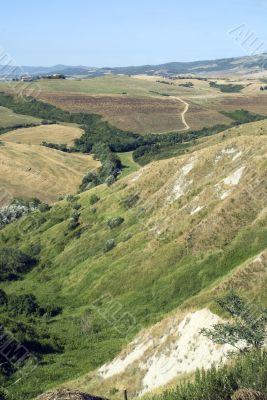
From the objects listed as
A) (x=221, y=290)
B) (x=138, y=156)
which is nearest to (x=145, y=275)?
(x=221, y=290)

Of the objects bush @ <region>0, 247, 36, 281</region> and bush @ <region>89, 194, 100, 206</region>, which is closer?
bush @ <region>0, 247, 36, 281</region>

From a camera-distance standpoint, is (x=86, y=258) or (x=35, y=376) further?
(x=86, y=258)

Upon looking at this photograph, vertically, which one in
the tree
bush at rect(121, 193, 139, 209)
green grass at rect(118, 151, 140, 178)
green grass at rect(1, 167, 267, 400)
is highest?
the tree

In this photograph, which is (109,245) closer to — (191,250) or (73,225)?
(73,225)

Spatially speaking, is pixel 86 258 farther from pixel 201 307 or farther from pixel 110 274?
pixel 201 307

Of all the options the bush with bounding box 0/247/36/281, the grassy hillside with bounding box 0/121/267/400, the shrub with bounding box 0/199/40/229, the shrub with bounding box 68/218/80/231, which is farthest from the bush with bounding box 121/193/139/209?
the shrub with bounding box 0/199/40/229

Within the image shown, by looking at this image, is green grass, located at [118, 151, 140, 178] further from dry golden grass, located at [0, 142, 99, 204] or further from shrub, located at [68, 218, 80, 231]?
shrub, located at [68, 218, 80, 231]

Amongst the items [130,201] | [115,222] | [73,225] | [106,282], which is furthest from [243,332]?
[73,225]

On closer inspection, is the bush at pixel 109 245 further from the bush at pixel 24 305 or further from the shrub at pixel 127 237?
the bush at pixel 24 305
